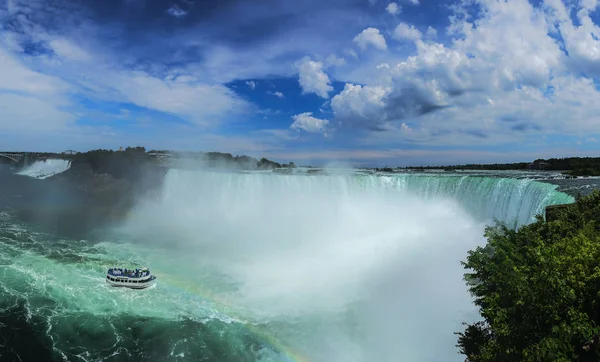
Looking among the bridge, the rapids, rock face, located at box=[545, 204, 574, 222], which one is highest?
the bridge

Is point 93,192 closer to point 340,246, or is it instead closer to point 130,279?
point 130,279

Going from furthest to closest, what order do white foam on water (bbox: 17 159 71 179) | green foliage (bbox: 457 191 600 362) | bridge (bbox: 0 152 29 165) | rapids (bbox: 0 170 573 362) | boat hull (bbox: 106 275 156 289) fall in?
bridge (bbox: 0 152 29 165)
white foam on water (bbox: 17 159 71 179)
boat hull (bbox: 106 275 156 289)
rapids (bbox: 0 170 573 362)
green foliage (bbox: 457 191 600 362)

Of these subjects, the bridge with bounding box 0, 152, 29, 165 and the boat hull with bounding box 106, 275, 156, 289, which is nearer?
the boat hull with bounding box 106, 275, 156, 289

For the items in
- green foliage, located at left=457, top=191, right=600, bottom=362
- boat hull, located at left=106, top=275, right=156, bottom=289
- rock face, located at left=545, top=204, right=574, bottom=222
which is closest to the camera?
green foliage, located at left=457, top=191, right=600, bottom=362

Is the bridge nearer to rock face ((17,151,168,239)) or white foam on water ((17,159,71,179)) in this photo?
white foam on water ((17,159,71,179))

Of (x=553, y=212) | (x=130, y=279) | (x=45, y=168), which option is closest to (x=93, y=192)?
(x=130, y=279)

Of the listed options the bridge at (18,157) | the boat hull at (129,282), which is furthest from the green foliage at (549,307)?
the bridge at (18,157)

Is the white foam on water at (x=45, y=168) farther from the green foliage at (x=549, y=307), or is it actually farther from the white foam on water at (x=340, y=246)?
the green foliage at (x=549, y=307)

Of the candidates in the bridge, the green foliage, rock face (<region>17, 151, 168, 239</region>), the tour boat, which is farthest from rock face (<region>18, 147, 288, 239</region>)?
the bridge

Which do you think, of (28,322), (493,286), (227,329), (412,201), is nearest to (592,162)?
(412,201)

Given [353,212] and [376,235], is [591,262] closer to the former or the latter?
[376,235]
